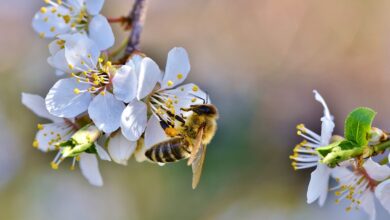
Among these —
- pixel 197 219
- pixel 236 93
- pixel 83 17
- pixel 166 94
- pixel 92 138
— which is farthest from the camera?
pixel 236 93

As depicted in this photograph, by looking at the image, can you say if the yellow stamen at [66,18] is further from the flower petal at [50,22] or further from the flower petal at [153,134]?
the flower petal at [153,134]

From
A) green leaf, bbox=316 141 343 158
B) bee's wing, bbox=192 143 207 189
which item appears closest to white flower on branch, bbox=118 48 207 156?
bee's wing, bbox=192 143 207 189

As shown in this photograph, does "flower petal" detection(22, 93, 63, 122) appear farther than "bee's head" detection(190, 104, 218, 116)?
Yes

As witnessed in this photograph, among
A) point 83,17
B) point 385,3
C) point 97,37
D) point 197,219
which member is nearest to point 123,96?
point 97,37

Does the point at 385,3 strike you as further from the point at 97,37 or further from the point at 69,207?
the point at 97,37

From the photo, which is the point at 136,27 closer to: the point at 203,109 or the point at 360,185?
the point at 203,109

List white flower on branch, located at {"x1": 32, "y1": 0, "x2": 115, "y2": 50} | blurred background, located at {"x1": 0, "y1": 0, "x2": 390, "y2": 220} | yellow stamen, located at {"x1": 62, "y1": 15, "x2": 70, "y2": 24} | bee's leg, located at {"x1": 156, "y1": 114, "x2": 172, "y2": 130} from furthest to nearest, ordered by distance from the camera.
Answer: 1. blurred background, located at {"x1": 0, "y1": 0, "x2": 390, "y2": 220}
2. yellow stamen, located at {"x1": 62, "y1": 15, "x2": 70, "y2": 24}
3. white flower on branch, located at {"x1": 32, "y1": 0, "x2": 115, "y2": 50}
4. bee's leg, located at {"x1": 156, "y1": 114, "x2": 172, "y2": 130}

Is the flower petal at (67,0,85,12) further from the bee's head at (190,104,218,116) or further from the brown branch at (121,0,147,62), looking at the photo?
the bee's head at (190,104,218,116)
